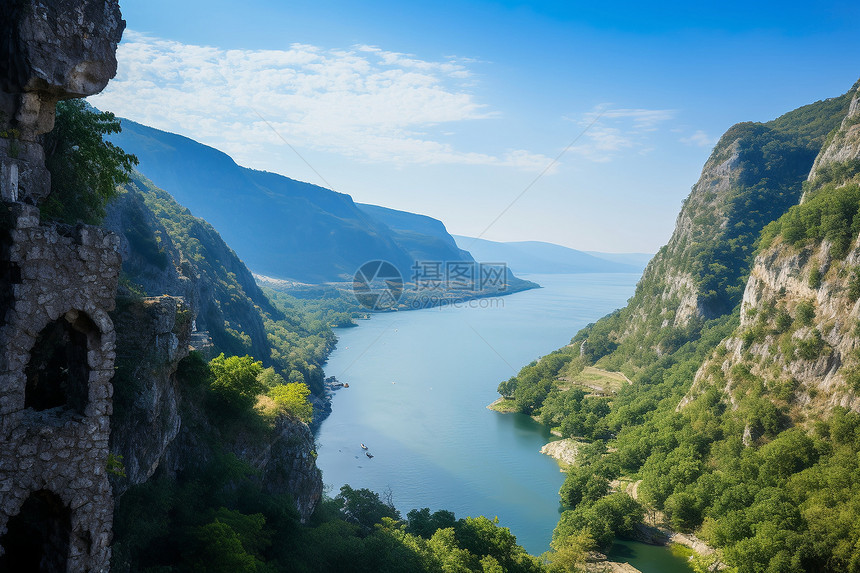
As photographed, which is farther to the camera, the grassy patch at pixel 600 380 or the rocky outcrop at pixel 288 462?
the grassy patch at pixel 600 380

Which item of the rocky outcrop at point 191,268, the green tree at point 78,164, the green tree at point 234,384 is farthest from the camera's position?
the rocky outcrop at point 191,268

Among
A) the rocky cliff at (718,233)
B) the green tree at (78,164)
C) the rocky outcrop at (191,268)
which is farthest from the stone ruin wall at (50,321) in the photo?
the rocky cliff at (718,233)

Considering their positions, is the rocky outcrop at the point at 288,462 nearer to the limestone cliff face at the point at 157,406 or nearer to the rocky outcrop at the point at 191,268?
the limestone cliff face at the point at 157,406

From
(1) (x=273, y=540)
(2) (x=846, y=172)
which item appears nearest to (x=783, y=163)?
(2) (x=846, y=172)

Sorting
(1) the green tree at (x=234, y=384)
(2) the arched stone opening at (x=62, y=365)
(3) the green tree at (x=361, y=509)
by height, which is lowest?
(3) the green tree at (x=361, y=509)

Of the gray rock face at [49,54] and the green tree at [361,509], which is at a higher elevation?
the gray rock face at [49,54]

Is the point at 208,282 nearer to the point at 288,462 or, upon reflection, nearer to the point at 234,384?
the point at 288,462

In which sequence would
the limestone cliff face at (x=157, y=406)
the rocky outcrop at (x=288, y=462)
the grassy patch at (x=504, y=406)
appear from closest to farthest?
1. the limestone cliff face at (x=157, y=406)
2. the rocky outcrop at (x=288, y=462)
3. the grassy patch at (x=504, y=406)
